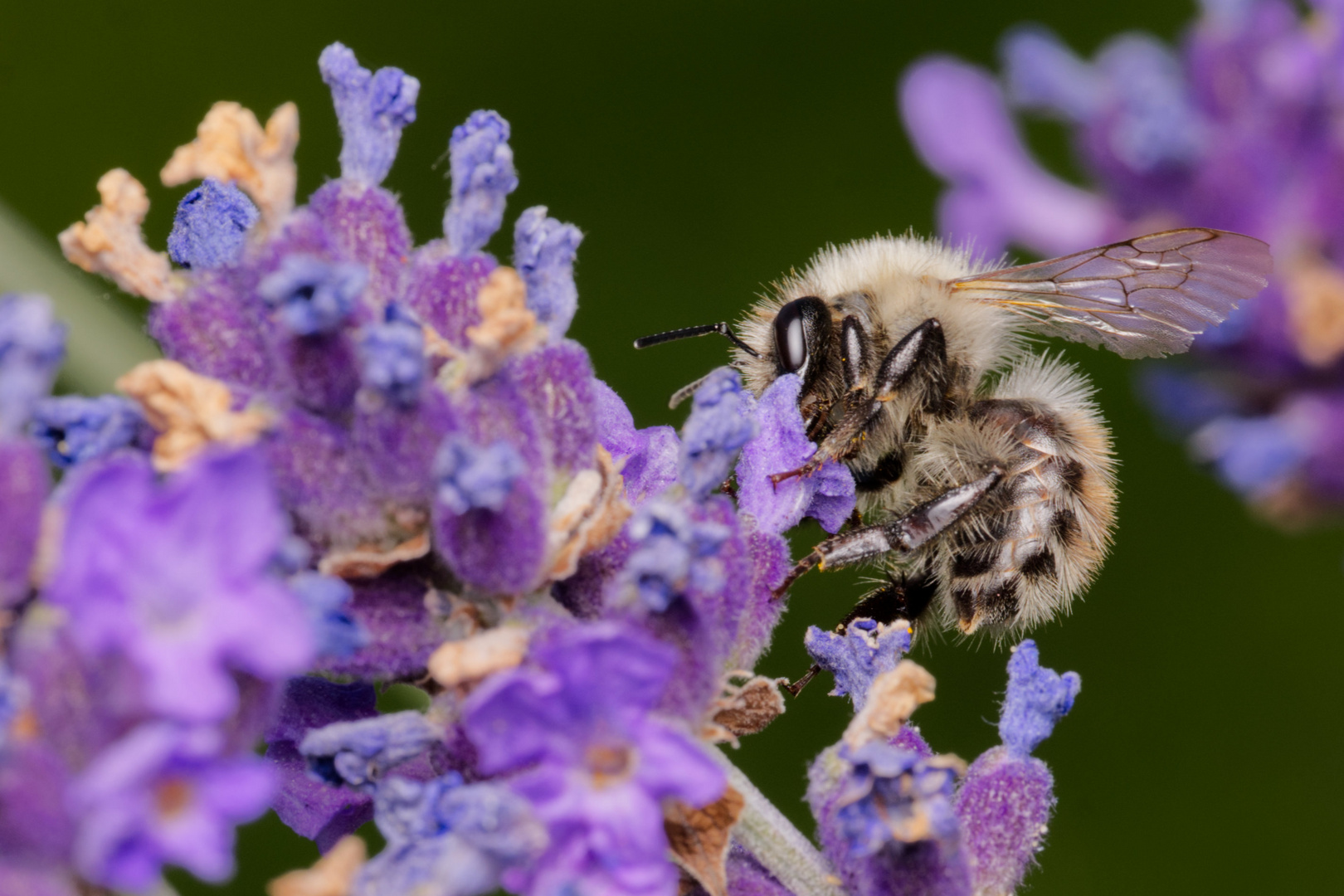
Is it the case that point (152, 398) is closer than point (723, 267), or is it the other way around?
point (152, 398)

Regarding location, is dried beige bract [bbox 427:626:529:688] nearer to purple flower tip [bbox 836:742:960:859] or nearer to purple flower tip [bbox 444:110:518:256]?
purple flower tip [bbox 836:742:960:859]

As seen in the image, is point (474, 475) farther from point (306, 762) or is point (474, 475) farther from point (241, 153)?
point (241, 153)

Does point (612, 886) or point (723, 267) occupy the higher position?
point (723, 267)

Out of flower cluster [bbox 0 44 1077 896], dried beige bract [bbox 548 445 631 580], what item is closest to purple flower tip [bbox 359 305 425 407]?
flower cluster [bbox 0 44 1077 896]

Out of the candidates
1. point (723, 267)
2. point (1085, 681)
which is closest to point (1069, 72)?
point (723, 267)

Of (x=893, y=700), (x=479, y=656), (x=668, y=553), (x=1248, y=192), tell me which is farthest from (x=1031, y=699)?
(x=1248, y=192)

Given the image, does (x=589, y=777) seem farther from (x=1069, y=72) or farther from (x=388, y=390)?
(x=1069, y=72)

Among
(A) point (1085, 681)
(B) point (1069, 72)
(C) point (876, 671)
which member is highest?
(B) point (1069, 72)
